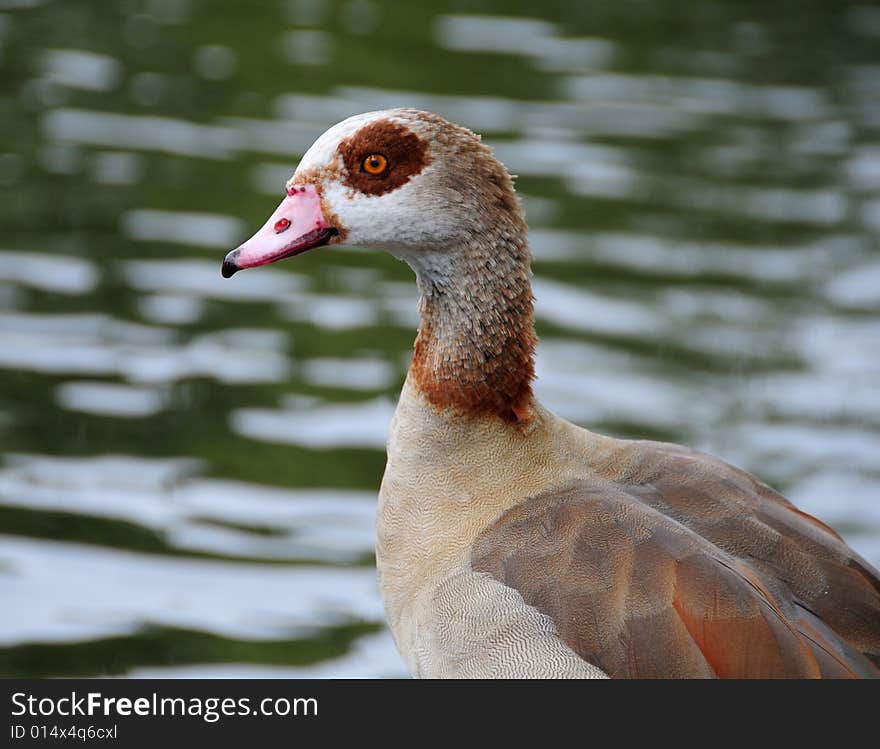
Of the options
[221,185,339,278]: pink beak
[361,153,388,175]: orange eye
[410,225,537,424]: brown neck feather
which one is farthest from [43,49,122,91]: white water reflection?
[410,225,537,424]: brown neck feather

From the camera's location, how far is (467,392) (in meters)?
4.76

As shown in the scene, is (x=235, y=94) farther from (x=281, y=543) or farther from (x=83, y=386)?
(x=281, y=543)

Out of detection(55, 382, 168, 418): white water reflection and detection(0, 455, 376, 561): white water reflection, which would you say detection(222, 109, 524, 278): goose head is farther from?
detection(55, 382, 168, 418): white water reflection

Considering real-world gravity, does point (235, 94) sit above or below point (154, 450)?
above

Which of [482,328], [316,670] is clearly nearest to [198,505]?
[316,670]

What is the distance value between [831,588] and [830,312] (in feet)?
16.3

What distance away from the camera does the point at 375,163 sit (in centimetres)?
468

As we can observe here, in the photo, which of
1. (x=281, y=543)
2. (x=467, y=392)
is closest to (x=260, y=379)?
(x=281, y=543)

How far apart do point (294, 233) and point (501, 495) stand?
1000 mm

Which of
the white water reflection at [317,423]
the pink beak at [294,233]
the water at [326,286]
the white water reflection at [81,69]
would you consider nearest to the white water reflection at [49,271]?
the water at [326,286]

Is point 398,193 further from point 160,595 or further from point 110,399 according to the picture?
point 110,399

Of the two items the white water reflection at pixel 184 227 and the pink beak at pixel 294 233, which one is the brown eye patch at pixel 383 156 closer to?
the pink beak at pixel 294 233

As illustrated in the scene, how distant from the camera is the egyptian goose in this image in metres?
4.29

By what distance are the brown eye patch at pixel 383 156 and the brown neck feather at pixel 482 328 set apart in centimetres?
28
